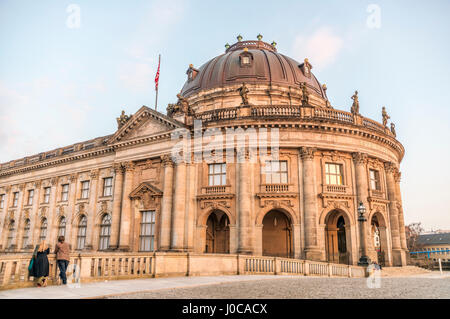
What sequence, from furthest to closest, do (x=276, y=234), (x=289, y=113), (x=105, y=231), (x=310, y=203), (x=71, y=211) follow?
(x=71, y=211) < (x=105, y=231) < (x=276, y=234) < (x=289, y=113) < (x=310, y=203)

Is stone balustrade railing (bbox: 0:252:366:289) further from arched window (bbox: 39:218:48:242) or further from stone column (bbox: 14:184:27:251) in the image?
stone column (bbox: 14:184:27:251)

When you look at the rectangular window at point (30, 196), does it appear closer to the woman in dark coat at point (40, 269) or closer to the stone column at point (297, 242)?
the stone column at point (297, 242)

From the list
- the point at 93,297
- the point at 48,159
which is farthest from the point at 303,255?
the point at 48,159

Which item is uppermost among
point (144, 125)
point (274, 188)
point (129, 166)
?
point (144, 125)

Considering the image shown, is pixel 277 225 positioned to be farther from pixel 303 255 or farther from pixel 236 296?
pixel 236 296

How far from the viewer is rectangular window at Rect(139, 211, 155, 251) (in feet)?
94.4

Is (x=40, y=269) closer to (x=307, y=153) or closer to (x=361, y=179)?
(x=307, y=153)

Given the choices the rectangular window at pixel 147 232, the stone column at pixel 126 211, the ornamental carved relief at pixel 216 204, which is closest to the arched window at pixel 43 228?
the stone column at pixel 126 211

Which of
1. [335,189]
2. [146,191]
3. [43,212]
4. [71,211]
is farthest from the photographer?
[43,212]

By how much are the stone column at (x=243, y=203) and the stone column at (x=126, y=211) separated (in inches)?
373

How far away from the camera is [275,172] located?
2698 centimetres

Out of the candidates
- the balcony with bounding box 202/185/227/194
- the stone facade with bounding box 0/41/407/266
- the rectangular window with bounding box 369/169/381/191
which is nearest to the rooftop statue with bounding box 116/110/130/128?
the stone facade with bounding box 0/41/407/266

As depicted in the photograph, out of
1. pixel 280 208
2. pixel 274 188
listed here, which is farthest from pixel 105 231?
pixel 280 208

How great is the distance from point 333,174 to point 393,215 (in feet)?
22.1
